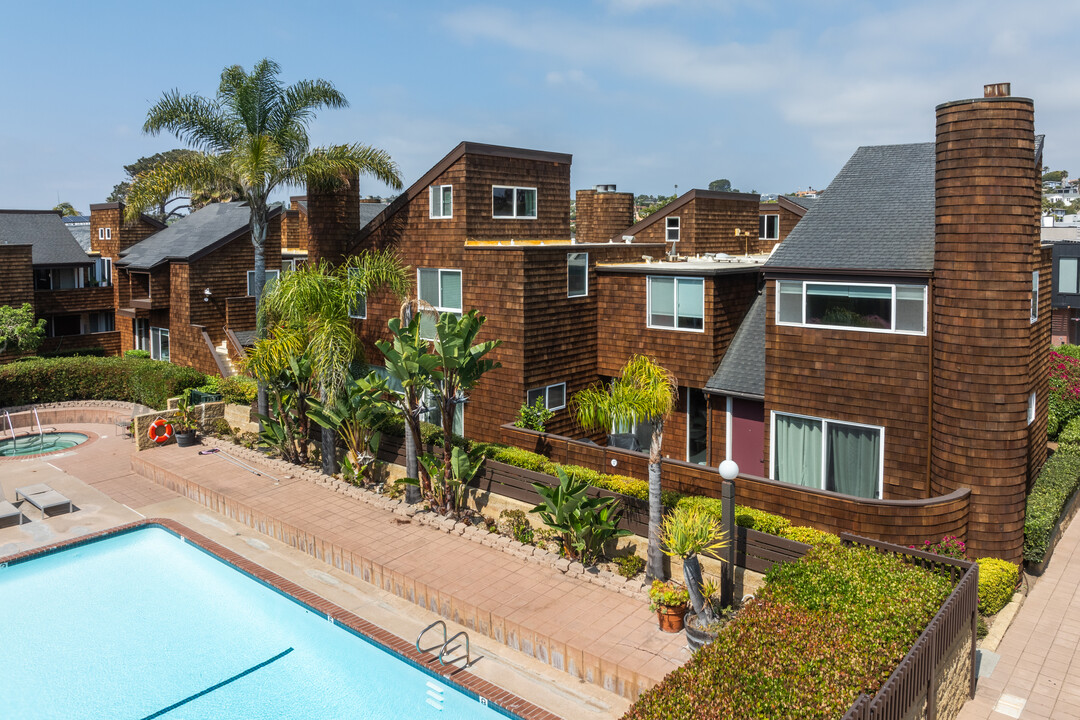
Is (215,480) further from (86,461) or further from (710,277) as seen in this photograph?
(710,277)

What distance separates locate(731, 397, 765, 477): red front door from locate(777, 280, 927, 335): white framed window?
242 cm

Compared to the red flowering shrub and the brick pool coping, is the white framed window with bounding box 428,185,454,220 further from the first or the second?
the red flowering shrub

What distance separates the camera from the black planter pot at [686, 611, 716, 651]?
10.6m

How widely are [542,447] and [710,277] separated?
5.19 meters

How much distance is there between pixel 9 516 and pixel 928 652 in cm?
1746

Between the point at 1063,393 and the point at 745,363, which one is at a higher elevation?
the point at 745,363

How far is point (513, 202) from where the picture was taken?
20.6m

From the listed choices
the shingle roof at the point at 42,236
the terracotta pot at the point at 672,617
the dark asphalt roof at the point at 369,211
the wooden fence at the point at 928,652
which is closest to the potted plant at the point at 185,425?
the dark asphalt roof at the point at 369,211

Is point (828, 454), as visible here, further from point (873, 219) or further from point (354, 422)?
point (354, 422)

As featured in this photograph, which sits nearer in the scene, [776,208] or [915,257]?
[915,257]

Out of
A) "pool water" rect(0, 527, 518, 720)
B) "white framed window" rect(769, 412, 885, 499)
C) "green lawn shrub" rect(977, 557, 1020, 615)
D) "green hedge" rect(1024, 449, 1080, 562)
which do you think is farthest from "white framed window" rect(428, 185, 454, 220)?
"green hedge" rect(1024, 449, 1080, 562)

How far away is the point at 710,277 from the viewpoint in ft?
56.5

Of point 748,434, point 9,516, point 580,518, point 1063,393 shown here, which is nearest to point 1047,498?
point 748,434

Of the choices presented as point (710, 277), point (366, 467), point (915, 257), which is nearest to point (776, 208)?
point (710, 277)
